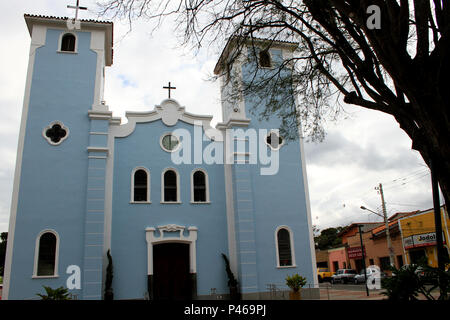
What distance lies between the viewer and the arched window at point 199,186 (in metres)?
16.0

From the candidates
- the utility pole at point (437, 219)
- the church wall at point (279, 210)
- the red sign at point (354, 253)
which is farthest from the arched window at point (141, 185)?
the red sign at point (354, 253)

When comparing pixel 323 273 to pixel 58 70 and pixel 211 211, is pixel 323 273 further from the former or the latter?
pixel 58 70

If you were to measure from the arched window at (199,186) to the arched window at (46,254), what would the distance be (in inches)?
214

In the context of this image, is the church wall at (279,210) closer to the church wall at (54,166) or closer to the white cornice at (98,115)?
the white cornice at (98,115)

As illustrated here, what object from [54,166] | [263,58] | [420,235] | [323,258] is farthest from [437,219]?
[323,258]

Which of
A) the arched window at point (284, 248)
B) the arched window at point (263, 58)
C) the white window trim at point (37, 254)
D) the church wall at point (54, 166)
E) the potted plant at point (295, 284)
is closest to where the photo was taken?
the arched window at point (263, 58)

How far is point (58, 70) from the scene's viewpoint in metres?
15.9

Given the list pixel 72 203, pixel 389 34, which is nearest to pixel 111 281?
pixel 72 203

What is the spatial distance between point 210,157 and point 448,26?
11.7 m

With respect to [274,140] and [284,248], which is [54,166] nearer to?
[274,140]

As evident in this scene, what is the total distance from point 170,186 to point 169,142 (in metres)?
1.89

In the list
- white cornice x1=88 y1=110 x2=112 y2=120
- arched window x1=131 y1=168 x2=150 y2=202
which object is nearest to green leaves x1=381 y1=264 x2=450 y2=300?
arched window x1=131 y1=168 x2=150 y2=202
